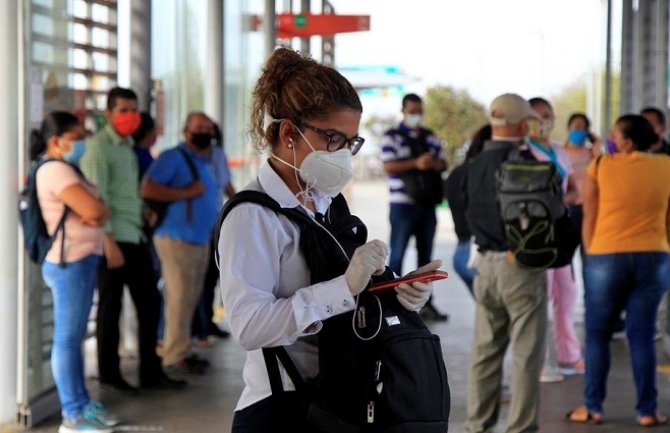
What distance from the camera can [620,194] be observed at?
6266 millimetres

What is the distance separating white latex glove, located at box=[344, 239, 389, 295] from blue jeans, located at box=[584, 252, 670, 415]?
3888 millimetres

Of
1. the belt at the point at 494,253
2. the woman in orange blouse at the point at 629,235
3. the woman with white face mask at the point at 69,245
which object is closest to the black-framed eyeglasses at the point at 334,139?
the belt at the point at 494,253

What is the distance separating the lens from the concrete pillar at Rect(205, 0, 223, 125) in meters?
11.4

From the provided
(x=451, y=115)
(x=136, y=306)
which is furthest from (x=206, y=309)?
(x=451, y=115)

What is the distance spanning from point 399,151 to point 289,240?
25.7 ft

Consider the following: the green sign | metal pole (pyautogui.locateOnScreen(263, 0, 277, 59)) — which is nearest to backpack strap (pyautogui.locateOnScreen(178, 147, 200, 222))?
metal pole (pyautogui.locateOnScreen(263, 0, 277, 59))

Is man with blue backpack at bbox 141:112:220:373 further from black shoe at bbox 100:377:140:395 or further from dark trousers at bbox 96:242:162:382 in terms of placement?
black shoe at bbox 100:377:140:395

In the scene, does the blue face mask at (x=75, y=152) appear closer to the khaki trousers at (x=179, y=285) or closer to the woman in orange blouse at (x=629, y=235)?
the khaki trousers at (x=179, y=285)

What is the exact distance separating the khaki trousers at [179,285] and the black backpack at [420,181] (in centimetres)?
278

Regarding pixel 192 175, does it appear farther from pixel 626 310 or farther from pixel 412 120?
pixel 412 120

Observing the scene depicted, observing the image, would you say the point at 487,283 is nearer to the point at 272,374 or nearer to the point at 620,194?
the point at 620,194

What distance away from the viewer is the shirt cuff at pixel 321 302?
2.64m

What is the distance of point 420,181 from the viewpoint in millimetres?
10422

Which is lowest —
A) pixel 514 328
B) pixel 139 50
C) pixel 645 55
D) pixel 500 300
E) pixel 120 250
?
pixel 514 328
